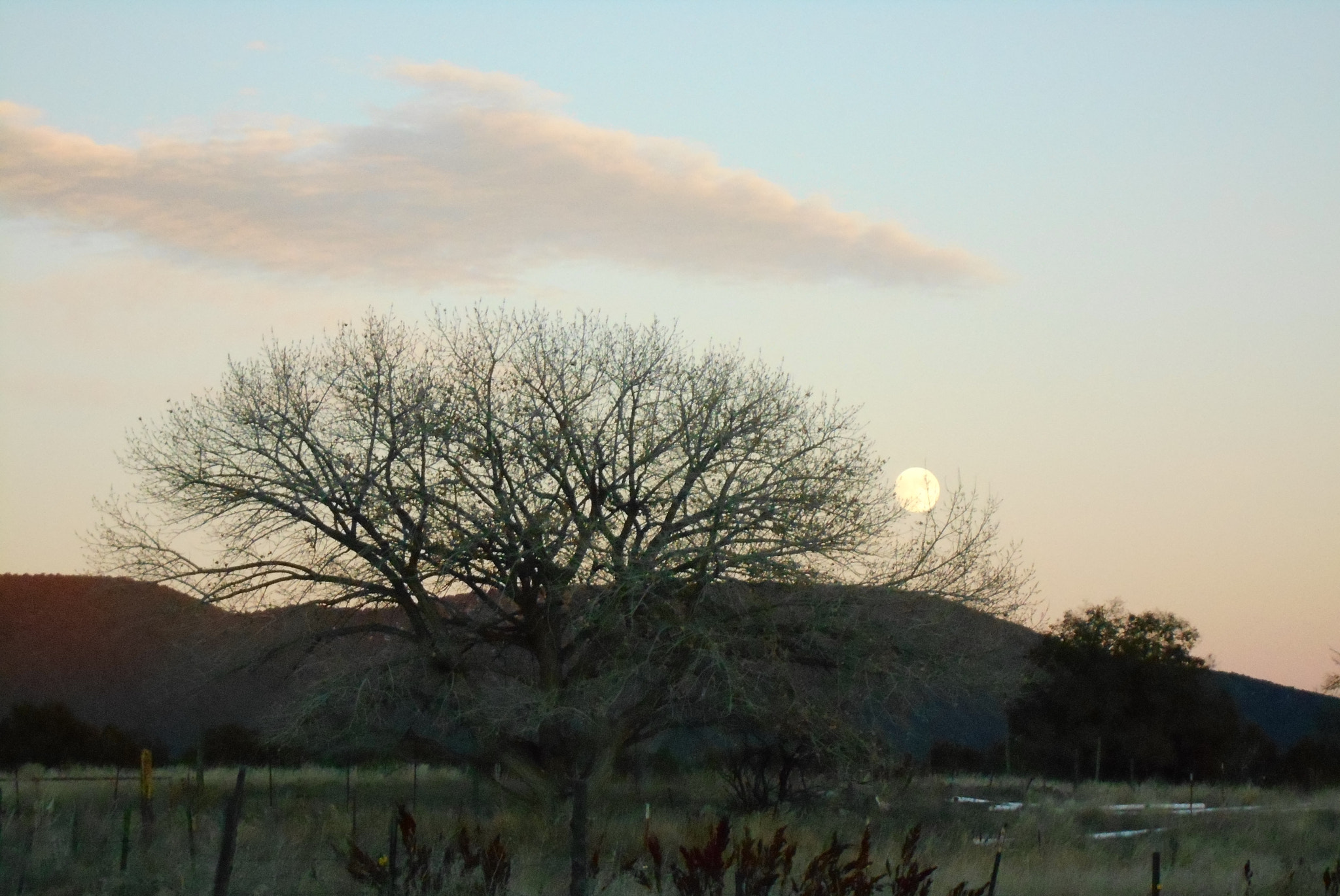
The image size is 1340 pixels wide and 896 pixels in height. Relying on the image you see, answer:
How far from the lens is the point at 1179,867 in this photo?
705 inches

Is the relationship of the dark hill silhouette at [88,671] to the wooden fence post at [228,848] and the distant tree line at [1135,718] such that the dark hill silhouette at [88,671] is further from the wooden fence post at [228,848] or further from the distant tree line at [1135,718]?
the distant tree line at [1135,718]

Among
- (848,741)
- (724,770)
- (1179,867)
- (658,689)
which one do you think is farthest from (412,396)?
(1179,867)

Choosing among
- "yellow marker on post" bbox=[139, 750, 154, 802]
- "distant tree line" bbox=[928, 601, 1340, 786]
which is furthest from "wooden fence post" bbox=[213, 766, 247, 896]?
"distant tree line" bbox=[928, 601, 1340, 786]

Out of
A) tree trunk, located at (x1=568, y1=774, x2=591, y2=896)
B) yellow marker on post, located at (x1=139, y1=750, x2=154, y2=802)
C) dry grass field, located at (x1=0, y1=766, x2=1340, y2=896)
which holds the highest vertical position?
tree trunk, located at (x1=568, y1=774, x2=591, y2=896)

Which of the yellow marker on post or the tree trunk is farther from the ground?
the tree trunk

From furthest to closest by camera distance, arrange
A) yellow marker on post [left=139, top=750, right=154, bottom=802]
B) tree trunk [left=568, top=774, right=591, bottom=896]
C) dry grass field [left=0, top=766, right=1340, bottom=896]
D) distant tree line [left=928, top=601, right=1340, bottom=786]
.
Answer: distant tree line [left=928, top=601, right=1340, bottom=786] < yellow marker on post [left=139, top=750, right=154, bottom=802] < dry grass field [left=0, top=766, right=1340, bottom=896] < tree trunk [left=568, top=774, right=591, bottom=896]

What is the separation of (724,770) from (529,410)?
10.5m

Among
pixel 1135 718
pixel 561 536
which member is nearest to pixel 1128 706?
pixel 1135 718

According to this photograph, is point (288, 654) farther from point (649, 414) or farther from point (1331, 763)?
point (1331, 763)

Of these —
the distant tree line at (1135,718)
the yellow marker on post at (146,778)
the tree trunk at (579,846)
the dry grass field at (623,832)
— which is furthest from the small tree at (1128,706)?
the tree trunk at (579,846)

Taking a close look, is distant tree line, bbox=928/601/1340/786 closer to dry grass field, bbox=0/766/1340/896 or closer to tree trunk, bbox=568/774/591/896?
dry grass field, bbox=0/766/1340/896

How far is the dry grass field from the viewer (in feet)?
49.2

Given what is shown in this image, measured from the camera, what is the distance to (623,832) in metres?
20.6

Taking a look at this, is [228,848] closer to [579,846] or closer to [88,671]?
[579,846]
